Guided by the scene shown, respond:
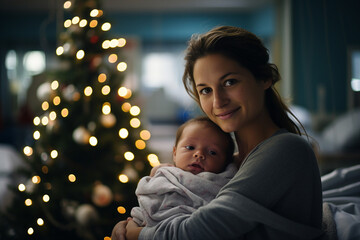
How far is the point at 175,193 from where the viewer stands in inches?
41.5

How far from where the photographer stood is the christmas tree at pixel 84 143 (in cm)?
260

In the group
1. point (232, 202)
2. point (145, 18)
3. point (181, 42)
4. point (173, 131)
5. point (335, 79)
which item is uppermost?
point (145, 18)

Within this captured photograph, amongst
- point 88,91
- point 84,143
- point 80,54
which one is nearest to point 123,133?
point 84,143

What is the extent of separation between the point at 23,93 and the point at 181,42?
300cm

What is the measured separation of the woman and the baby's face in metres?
0.10

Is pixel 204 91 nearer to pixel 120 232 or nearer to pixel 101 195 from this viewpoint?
pixel 120 232

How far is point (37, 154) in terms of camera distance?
2.66 m

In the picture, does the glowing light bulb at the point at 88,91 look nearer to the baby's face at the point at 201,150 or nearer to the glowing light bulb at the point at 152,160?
the glowing light bulb at the point at 152,160

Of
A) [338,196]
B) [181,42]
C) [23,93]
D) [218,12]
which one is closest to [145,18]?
[181,42]

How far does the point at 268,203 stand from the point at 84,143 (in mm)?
2001

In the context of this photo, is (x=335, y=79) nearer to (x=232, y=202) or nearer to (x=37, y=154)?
(x=232, y=202)

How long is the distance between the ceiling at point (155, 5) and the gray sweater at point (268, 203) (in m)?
5.44

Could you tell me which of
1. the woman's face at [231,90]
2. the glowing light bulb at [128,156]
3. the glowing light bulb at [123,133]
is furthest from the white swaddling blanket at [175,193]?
the glowing light bulb at [123,133]

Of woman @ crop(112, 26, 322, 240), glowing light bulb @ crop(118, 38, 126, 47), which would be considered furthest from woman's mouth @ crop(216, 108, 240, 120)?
glowing light bulb @ crop(118, 38, 126, 47)
